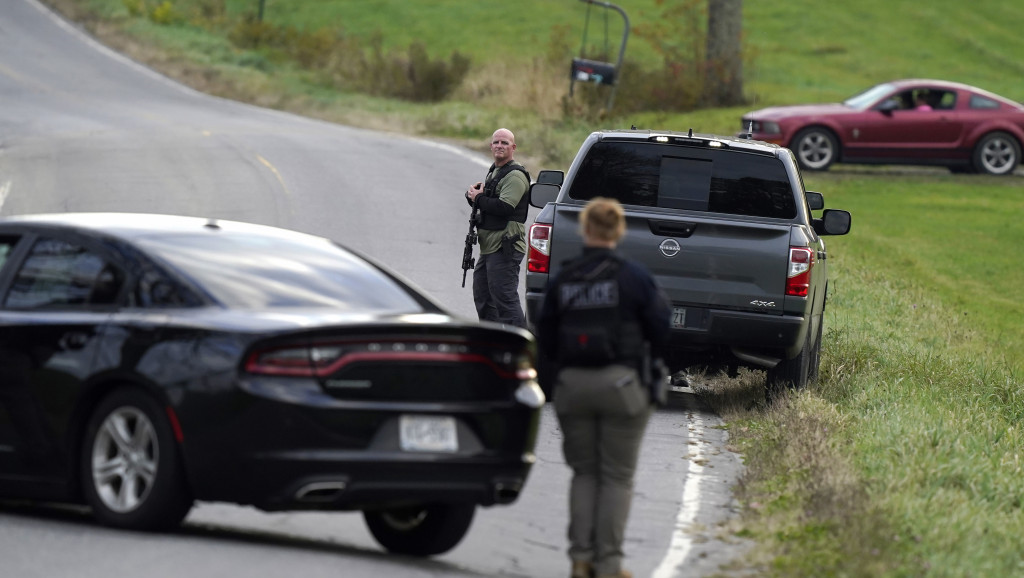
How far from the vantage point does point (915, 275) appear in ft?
73.8

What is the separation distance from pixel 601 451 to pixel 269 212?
14.5 m

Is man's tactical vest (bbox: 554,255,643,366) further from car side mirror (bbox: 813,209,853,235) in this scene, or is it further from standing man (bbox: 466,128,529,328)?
car side mirror (bbox: 813,209,853,235)

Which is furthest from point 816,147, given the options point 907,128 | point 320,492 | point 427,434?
point 320,492

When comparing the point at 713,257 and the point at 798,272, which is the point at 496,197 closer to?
the point at 713,257

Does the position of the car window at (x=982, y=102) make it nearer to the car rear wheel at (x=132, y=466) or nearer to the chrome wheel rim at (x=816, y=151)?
the chrome wheel rim at (x=816, y=151)

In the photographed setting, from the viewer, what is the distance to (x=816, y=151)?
30984mm

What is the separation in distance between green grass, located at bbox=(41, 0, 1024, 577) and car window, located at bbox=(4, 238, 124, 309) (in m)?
3.12

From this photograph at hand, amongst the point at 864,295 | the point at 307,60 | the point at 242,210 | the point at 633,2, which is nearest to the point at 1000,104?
the point at 864,295

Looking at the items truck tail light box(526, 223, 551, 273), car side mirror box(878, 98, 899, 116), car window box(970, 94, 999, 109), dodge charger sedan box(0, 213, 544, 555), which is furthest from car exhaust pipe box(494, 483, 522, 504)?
car window box(970, 94, 999, 109)

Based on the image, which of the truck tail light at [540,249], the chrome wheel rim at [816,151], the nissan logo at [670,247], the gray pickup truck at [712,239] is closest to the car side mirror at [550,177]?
the gray pickup truck at [712,239]

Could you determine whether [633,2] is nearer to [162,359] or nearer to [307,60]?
[307,60]

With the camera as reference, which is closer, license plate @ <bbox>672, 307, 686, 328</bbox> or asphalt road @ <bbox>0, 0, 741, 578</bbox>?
asphalt road @ <bbox>0, 0, 741, 578</bbox>

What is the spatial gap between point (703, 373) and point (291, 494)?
302 inches

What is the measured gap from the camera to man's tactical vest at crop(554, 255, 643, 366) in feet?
23.2
